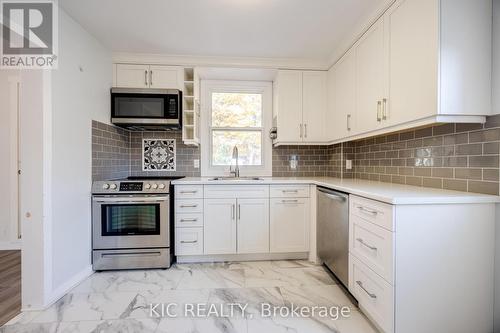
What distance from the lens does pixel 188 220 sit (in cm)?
245

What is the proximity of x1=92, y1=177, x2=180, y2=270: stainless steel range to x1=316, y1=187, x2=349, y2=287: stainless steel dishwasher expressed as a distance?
157cm

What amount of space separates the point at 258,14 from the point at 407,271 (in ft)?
6.98

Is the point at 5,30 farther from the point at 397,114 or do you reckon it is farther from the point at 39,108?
the point at 397,114

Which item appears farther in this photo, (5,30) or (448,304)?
(5,30)

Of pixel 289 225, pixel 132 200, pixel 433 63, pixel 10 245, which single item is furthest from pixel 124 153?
pixel 433 63

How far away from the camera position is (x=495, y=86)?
131cm

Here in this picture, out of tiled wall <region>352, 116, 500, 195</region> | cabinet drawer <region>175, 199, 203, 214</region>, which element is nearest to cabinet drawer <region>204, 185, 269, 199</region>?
cabinet drawer <region>175, 199, 203, 214</region>

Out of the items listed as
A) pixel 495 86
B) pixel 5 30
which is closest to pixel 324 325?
pixel 495 86

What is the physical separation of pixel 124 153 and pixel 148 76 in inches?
38.9

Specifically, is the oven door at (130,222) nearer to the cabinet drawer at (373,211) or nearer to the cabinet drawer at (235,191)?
the cabinet drawer at (235,191)

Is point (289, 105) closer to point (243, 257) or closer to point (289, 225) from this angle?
point (289, 225)

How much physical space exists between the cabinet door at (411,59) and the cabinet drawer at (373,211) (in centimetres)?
60

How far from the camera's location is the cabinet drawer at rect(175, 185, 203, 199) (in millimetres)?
2438

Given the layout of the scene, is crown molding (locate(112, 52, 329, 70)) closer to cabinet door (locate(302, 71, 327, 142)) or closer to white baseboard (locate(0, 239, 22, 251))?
cabinet door (locate(302, 71, 327, 142))
